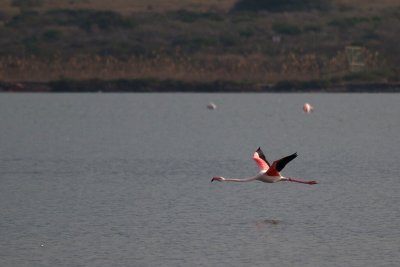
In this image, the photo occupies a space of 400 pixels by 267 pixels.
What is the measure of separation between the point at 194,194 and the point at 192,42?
39557 millimetres

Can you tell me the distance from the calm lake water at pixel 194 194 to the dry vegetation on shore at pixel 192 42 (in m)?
11.6

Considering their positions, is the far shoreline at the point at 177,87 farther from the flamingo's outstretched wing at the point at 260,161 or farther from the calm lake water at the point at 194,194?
the flamingo's outstretched wing at the point at 260,161

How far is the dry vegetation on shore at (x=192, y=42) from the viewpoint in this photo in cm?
5666

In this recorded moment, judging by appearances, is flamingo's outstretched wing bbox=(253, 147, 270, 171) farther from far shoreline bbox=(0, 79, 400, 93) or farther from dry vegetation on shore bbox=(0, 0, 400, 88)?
dry vegetation on shore bbox=(0, 0, 400, 88)

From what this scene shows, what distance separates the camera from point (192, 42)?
61.9 metres

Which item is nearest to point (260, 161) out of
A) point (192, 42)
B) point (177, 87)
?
point (177, 87)

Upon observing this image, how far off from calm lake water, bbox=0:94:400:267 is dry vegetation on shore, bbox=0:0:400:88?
11567 mm

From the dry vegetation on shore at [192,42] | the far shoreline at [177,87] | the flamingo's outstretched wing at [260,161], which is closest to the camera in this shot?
the flamingo's outstretched wing at [260,161]

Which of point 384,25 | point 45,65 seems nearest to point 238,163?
point 45,65

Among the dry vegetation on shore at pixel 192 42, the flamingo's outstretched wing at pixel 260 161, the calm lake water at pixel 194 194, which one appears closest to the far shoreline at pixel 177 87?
the dry vegetation on shore at pixel 192 42

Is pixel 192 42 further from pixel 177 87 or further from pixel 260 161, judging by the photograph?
pixel 260 161

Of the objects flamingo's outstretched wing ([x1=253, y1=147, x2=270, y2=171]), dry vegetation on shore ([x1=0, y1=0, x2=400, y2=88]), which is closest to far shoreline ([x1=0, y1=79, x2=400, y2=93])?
dry vegetation on shore ([x1=0, y1=0, x2=400, y2=88])

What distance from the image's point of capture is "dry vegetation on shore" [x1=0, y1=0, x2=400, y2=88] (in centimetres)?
5666

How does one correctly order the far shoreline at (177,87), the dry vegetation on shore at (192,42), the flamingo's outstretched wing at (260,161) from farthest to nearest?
the dry vegetation on shore at (192,42)
the far shoreline at (177,87)
the flamingo's outstretched wing at (260,161)
